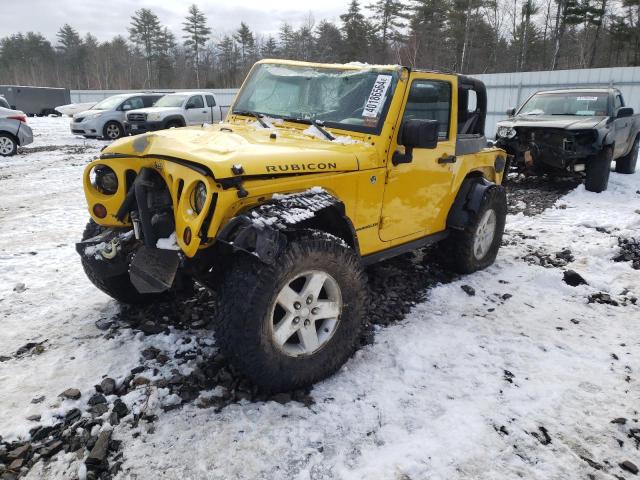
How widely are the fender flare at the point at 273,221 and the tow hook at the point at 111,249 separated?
973mm

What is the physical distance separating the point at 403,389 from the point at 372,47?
41.6 meters

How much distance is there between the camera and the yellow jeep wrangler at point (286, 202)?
256 cm

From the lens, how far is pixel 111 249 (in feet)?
10.2

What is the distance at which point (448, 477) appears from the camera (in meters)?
2.27

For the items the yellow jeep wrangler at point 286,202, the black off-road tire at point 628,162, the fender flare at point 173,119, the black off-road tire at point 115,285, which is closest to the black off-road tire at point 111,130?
the fender flare at point 173,119

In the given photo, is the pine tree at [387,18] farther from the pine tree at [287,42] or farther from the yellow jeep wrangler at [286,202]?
the yellow jeep wrangler at [286,202]

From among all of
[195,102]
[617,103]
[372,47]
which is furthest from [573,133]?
[372,47]

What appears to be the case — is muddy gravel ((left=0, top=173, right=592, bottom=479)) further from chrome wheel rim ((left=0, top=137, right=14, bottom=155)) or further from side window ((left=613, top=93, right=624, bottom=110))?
chrome wheel rim ((left=0, top=137, right=14, bottom=155))

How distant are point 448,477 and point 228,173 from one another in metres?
1.89

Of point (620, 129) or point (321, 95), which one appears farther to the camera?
point (620, 129)

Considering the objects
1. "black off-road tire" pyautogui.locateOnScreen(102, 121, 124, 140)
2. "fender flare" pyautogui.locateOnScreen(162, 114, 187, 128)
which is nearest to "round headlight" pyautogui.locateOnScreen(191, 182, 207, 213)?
"fender flare" pyautogui.locateOnScreen(162, 114, 187, 128)

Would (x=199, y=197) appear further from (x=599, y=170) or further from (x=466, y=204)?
(x=599, y=170)

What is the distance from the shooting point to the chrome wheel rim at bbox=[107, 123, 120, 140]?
1645cm

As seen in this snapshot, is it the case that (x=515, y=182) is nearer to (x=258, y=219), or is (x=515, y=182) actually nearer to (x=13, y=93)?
(x=258, y=219)
